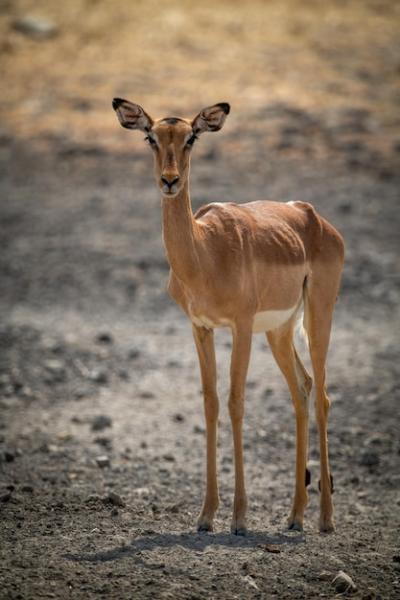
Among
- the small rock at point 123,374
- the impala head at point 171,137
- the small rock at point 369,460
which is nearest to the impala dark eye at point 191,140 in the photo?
the impala head at point 171,137

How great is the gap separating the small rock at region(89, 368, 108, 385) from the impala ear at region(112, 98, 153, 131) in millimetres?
5808

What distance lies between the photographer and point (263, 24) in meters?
28.8

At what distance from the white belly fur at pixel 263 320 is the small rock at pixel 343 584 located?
81.4 inches

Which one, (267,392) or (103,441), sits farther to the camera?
(267,392)

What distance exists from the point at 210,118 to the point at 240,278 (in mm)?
1228

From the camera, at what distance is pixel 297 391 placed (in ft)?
28.8

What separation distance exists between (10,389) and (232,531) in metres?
5.41

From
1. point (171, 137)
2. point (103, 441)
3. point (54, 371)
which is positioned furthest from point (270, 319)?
point (54, 371)

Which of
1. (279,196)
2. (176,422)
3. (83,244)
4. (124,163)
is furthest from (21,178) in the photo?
(176,422)

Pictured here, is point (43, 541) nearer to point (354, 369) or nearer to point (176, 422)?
point (176, 422)

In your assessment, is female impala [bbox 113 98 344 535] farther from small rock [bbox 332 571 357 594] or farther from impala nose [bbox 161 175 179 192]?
small rock [bbox 332 571 357 594]

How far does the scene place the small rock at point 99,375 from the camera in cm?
1320

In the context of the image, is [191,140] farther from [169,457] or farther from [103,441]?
[103,441]

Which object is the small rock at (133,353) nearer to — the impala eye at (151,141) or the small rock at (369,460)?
the small rock at (369,460)
